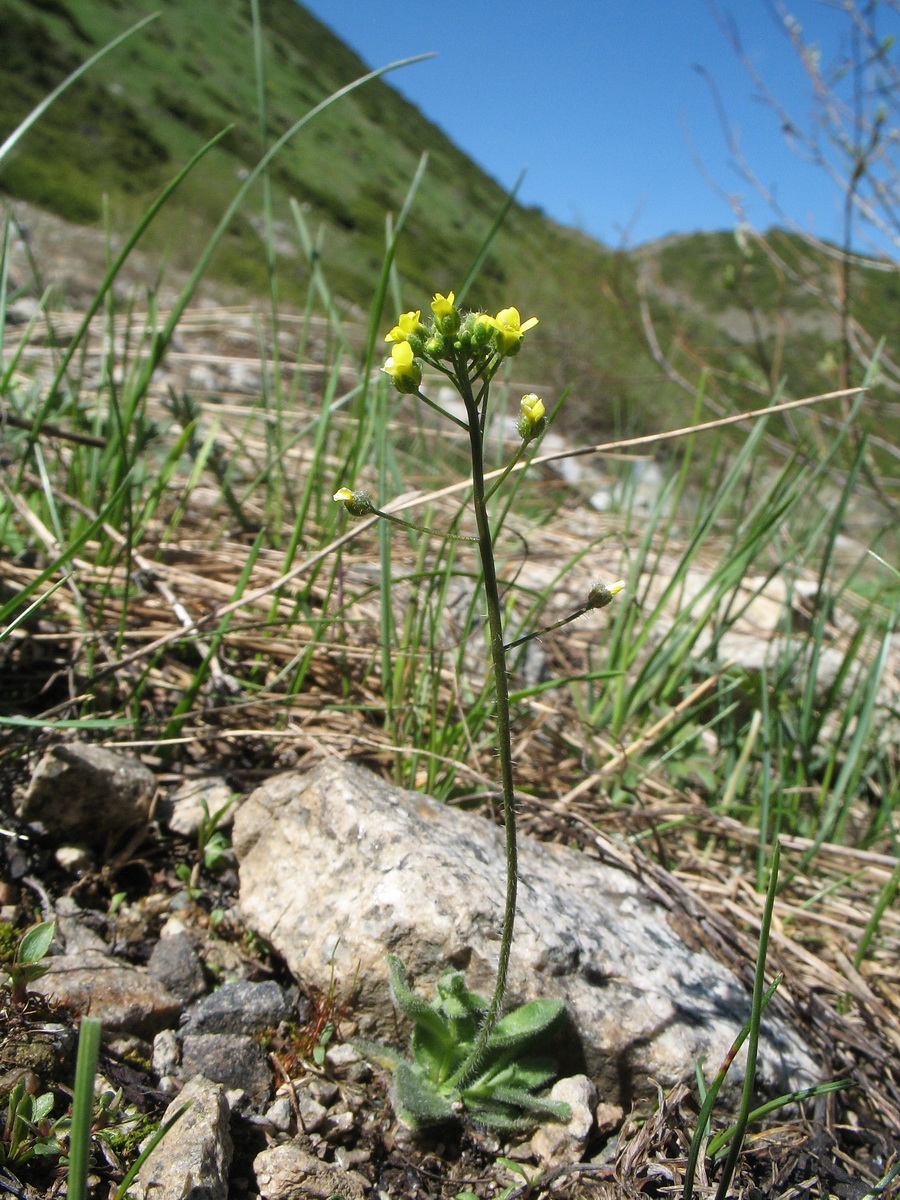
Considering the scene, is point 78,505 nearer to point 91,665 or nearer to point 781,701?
point 91,665

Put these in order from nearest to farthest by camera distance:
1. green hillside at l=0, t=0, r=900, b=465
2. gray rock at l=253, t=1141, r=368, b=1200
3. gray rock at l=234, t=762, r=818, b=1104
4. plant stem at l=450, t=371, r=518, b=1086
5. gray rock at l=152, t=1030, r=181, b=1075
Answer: plant stem at l=450, t=371, r=518, b=1086, gray rock at l=253, t=1141, r=368, b=1200, gray rock at l=152, t=1030, r=181, b=1075, gray rock at l=234, t=762, r=818, b=1104, green hillside at l=0, t=0, r=900, b=465

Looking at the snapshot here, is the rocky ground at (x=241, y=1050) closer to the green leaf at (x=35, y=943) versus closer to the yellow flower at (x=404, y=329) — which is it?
the green leaf at (x=35, y=943)

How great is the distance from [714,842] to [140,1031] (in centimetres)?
127

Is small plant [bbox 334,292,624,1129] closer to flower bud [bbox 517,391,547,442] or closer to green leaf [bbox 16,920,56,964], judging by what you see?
flower bud [bbox 517,391,547,442]

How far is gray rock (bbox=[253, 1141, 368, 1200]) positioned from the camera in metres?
0.92

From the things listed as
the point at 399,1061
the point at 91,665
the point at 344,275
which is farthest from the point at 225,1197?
the point at 344,275

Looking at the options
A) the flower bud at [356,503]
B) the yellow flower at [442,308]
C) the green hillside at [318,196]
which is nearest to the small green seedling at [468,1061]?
the flower bud at [356,503]

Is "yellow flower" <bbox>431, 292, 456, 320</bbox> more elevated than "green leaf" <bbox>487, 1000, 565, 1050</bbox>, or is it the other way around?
"yellow flower" <bbox>431, 292, 456, 320</bbox>

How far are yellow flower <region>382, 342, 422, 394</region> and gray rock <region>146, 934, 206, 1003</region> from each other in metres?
0.94

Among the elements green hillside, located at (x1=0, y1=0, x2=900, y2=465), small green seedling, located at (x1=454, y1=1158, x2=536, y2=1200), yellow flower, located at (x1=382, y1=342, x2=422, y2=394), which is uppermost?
green hillside, located at (x1=0, y1=0, x2=900, y2=465)

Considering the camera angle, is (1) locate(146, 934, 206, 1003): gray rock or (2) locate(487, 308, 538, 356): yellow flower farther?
(1) locate(146, 934, 206, 1003): gray rock

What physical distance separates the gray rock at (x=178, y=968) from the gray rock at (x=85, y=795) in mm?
247

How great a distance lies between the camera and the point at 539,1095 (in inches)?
43.6

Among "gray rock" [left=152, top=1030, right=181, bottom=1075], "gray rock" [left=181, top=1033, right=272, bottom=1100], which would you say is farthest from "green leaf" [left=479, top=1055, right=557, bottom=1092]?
"gray rock" [left=152, top=1030, right=181, bottom=1075]
